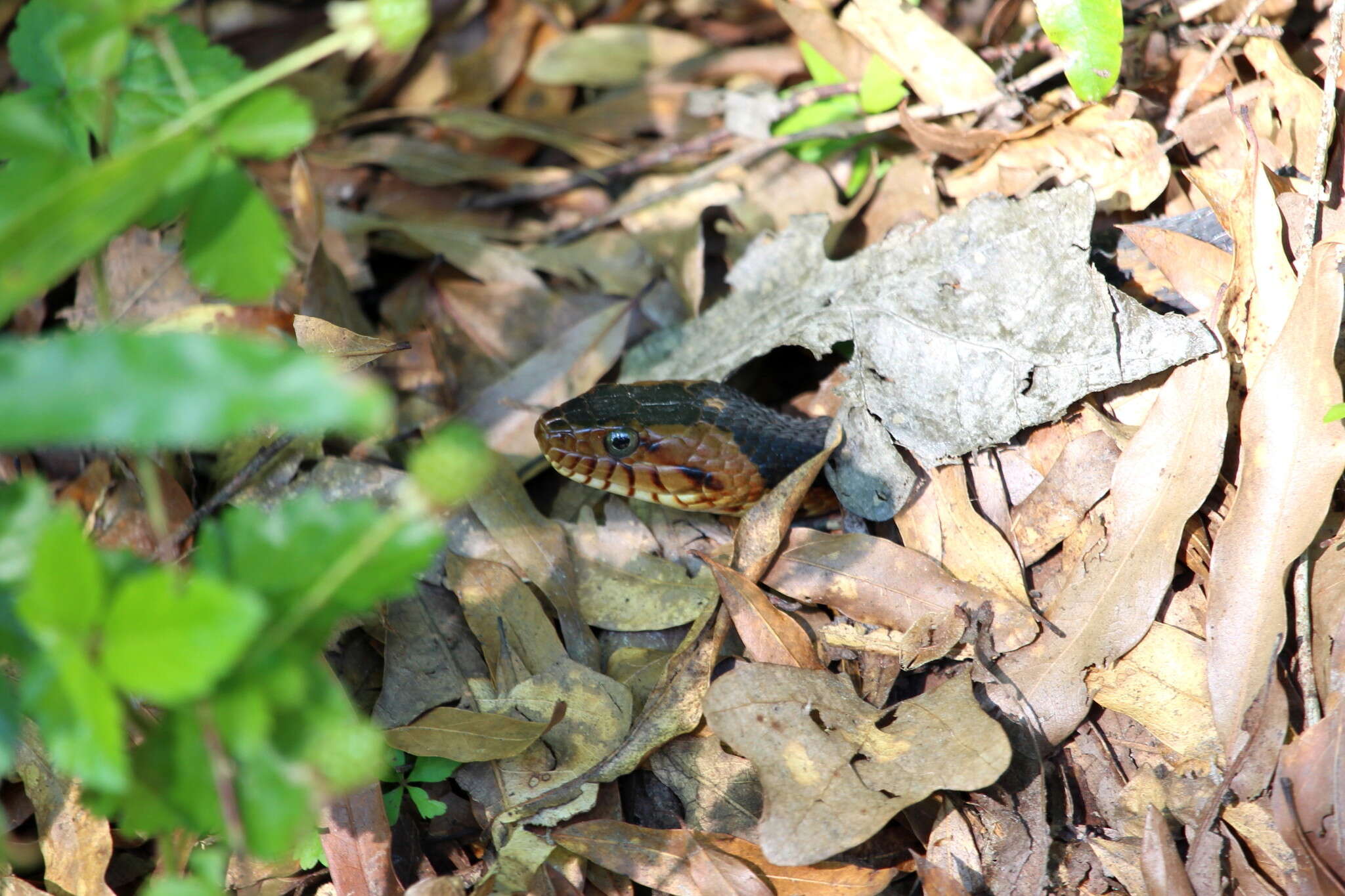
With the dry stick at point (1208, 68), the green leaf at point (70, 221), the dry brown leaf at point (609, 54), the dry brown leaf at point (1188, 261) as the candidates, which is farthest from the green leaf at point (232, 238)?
the dry brown leaf at point (609, 54)

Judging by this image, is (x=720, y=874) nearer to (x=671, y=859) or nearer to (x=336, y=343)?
(x=671, y=859)

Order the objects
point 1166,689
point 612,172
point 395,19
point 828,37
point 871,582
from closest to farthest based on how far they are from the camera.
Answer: point 395,19
point 1166,689
point 871,582
point 828,37
point 612,172

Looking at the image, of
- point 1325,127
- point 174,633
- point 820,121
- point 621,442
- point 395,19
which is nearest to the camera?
point 174,633

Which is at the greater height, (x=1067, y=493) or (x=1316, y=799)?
(x=1067, y=493)

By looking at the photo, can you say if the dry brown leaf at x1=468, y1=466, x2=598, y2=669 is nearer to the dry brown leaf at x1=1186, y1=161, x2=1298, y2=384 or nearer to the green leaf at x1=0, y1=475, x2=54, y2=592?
the green leaf at x1=0, y1=475, x2=54, y2=592

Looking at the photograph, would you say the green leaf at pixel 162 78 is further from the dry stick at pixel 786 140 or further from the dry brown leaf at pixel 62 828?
the dry stick at pixel 786 140

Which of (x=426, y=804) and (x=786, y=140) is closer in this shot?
(x=426, y=804)

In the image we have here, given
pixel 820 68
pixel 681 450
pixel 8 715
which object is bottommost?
pixel 681 450

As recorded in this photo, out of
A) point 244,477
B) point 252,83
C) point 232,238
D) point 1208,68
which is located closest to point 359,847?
point 244,477
